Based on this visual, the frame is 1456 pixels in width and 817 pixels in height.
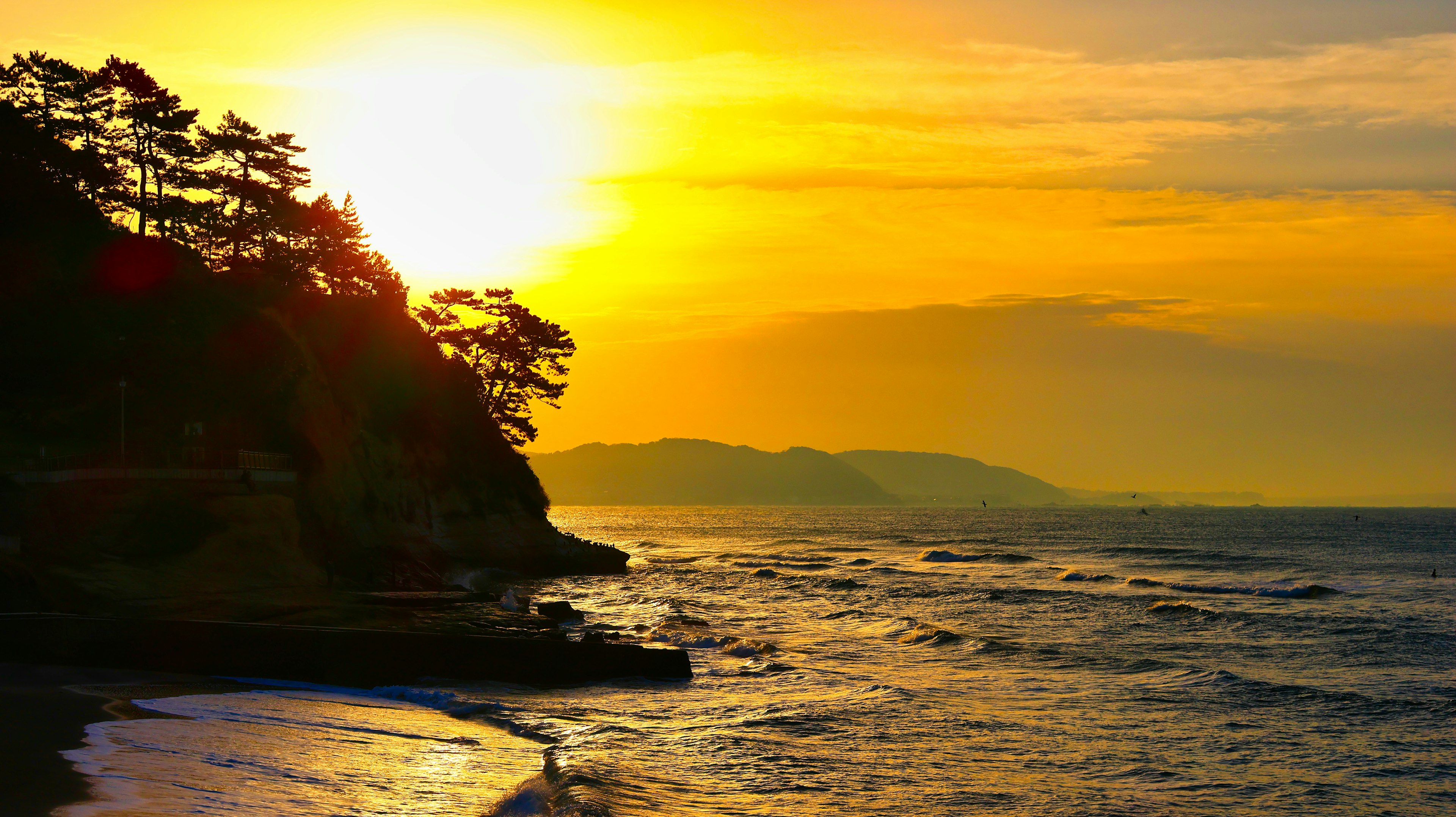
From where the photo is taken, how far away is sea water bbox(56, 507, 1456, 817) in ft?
46.3

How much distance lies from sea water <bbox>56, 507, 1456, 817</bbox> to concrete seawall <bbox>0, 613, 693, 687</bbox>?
0.76 metres

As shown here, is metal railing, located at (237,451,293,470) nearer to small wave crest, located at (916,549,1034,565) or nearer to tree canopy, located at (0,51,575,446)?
tree canopy, located at (0,51,575,446)

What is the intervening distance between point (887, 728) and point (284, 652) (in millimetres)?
13249

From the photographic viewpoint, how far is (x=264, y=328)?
43875mm

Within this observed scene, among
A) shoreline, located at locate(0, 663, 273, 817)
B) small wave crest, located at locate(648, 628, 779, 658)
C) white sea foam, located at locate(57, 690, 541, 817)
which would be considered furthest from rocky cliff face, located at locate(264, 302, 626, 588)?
white sea foam, located at locate(57, 690, 541, 817)

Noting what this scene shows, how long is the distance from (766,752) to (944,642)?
1677cm

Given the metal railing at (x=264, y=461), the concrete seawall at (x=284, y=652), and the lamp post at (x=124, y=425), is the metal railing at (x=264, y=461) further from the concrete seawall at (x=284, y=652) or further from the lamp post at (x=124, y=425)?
the concrete seawall at (x=284, y=652)

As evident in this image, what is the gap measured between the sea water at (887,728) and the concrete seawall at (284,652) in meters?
0.76

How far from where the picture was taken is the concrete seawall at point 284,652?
2134 centimetres

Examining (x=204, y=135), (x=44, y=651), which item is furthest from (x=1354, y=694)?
(x=204, y=135)

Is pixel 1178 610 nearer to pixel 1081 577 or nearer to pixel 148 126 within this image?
pixel 1081 577

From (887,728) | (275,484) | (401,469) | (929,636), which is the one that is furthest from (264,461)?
(887,728)

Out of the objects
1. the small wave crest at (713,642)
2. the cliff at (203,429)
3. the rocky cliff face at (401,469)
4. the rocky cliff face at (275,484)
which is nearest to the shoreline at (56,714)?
the rocky cliff face at (275,484)

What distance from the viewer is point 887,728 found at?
20031mm
